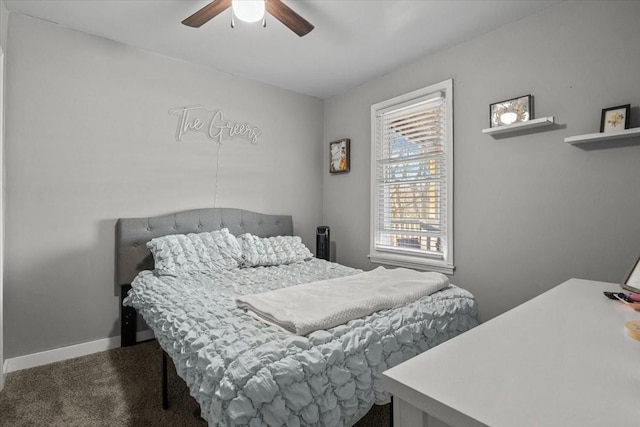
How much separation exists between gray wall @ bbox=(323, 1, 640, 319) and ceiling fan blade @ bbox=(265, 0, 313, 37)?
4.55 ft

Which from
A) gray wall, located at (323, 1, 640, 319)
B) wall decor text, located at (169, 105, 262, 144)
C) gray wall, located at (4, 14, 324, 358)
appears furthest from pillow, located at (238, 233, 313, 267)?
gray wall, located at (323, 1, 640, 319)

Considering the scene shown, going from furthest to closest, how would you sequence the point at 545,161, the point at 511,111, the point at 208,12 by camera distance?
the point at 511,111 → the point at 545,161 → the point at 208,12

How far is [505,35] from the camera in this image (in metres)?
2.43

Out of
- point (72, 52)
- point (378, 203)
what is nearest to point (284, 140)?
point (378, 203)

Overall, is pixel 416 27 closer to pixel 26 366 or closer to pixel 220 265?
pixel 220 265

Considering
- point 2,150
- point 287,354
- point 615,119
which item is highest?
point 615,119

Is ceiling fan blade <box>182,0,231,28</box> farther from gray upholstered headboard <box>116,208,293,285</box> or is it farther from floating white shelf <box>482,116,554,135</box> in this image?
floating white shelf <box>482,116,554,135</box>

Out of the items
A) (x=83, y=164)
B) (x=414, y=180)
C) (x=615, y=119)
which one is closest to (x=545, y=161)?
(x=615, y=119)

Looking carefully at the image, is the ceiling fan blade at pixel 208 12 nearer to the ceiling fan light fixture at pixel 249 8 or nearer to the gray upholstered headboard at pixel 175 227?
the ceiling fan light fixture at pixel 249 8

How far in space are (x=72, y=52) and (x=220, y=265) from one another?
6.49ft

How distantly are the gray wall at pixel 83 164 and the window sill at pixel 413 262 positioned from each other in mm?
1628

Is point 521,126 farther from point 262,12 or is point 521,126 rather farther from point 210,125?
Answer: point 210,125

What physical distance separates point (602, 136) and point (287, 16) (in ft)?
6.48

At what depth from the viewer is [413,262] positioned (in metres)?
3.03
